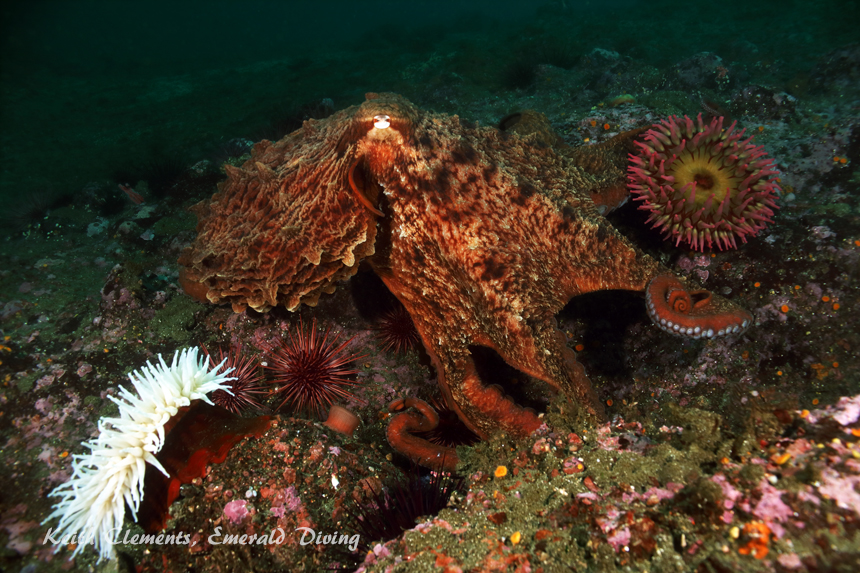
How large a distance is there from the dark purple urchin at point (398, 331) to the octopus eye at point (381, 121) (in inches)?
85.4

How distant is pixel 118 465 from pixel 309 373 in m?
1.77

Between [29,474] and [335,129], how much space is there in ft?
13.1

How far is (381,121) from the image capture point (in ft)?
9.69

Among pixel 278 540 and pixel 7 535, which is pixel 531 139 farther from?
pixel 7 535

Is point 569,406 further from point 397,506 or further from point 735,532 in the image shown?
point 397,506

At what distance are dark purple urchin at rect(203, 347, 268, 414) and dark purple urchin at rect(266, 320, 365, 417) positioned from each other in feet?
0.52

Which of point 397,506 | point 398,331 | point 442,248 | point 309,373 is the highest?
point 442,248

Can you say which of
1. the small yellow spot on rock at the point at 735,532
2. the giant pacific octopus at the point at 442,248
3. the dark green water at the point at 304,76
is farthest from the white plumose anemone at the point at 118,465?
the dark green water at the point at 304,76

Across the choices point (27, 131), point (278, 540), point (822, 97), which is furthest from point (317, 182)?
point (27, 131)

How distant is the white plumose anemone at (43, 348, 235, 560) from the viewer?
98.0 inches

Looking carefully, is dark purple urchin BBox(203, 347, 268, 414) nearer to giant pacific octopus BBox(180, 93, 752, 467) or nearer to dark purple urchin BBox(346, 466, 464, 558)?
giant pacific octopus BBox(180, 93, 752, 467)

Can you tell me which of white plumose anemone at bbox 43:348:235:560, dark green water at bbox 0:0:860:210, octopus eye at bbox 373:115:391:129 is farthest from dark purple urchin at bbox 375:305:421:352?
dark green water at bbox 0:0:860:210

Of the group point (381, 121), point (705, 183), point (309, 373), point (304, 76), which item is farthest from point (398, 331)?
point (304, 76)

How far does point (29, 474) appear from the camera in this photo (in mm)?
3383
